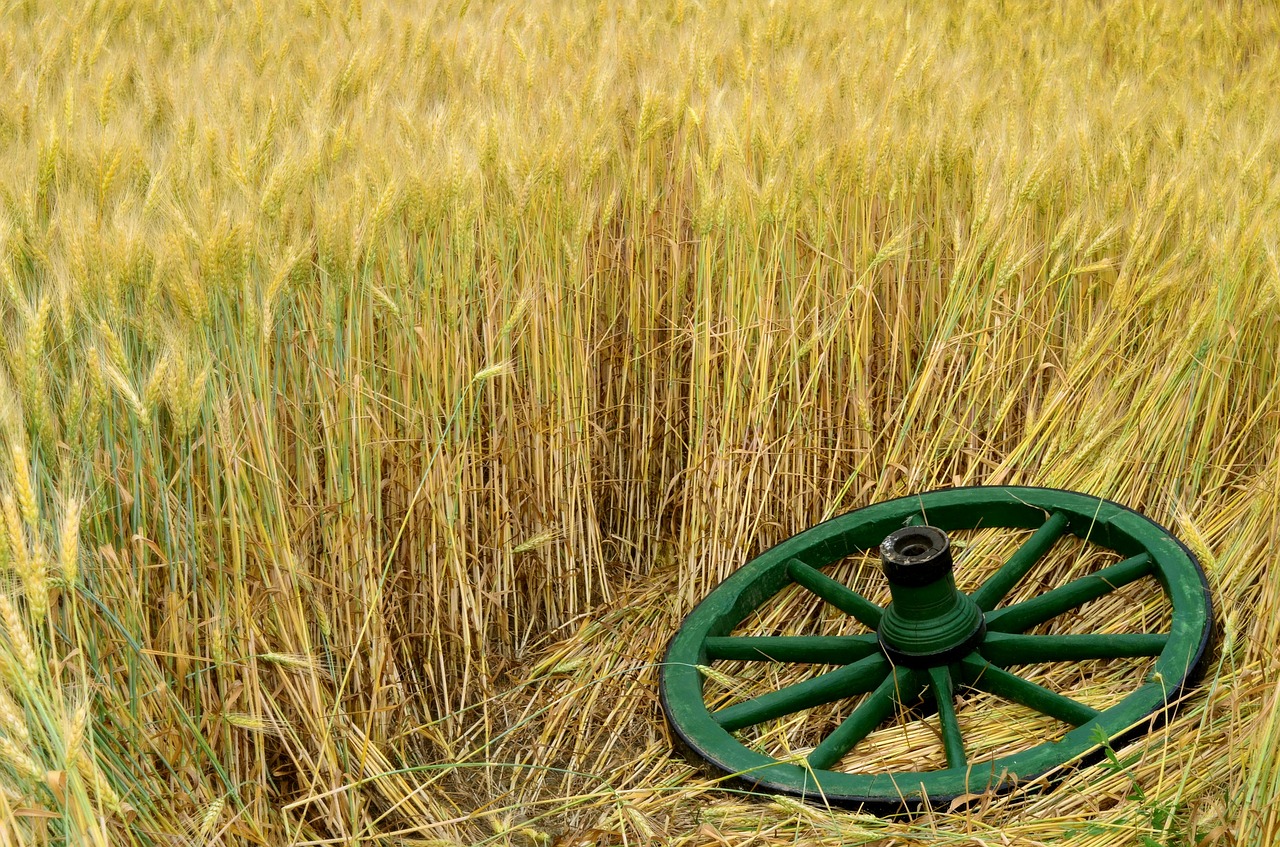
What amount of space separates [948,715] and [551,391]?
937 mm

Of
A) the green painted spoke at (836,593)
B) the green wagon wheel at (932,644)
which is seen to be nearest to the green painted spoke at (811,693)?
the green wagon wheel at (932,644)

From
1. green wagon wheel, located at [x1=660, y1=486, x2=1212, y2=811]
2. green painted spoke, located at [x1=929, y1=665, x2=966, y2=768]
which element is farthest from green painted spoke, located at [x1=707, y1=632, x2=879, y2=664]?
green painted spoke, located at [x1=929, y1=665, x2=966, y2=768]

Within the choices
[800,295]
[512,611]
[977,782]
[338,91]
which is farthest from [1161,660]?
[338,91]

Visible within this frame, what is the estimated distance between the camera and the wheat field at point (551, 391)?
5.43 ft

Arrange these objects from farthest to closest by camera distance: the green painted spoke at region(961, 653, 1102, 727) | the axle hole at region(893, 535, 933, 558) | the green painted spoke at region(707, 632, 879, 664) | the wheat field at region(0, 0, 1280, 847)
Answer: the green painted spoke at region(707, 632, 879, 664) < the axle hole at region(893, 535, 933, 558) < the green painted spoke at region(961, 653, 1102, 727) < the wheat field at region(0, 0, 1280, 847)

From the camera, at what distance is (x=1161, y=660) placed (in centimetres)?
174

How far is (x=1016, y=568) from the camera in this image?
2.04 metres

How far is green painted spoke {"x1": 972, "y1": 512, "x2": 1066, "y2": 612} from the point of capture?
2033 mm

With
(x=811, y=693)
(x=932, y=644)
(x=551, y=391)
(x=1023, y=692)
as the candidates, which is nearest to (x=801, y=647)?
(x=811, y=693)

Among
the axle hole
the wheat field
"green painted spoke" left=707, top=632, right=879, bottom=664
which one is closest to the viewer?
the wheat field

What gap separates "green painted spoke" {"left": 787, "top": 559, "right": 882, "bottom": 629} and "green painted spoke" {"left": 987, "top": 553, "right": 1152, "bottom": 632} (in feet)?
0.64

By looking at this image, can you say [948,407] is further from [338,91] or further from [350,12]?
[350,12]

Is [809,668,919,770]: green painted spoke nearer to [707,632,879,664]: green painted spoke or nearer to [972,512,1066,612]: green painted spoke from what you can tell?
[707,632,879,664]: green painted spoke

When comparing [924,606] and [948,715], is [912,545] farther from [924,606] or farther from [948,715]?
[948,715]
